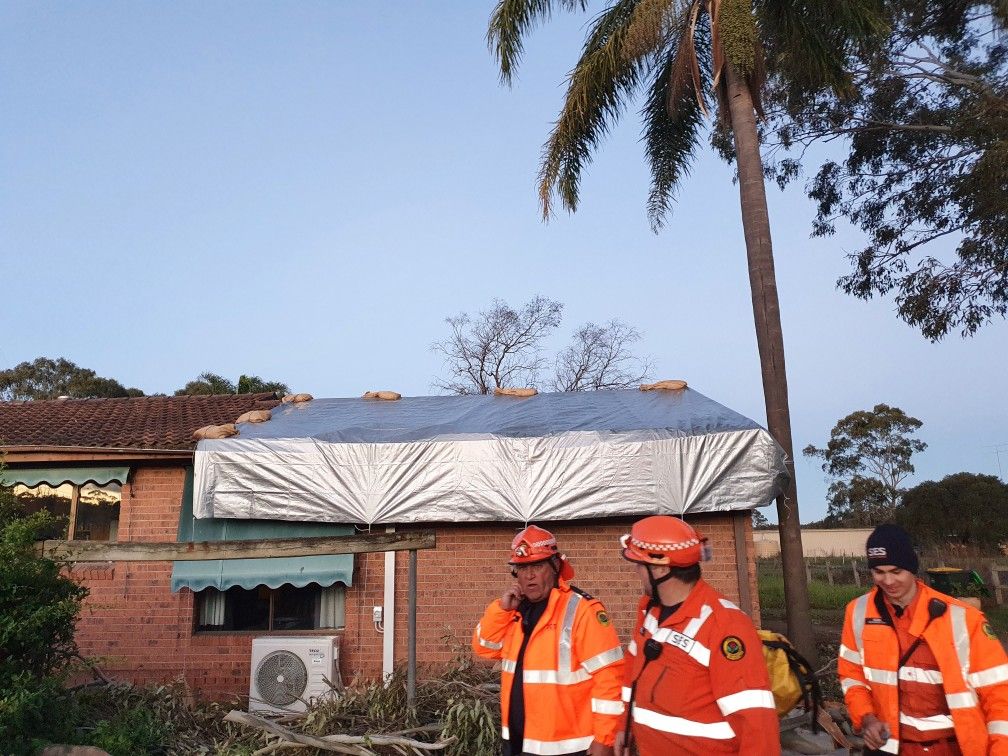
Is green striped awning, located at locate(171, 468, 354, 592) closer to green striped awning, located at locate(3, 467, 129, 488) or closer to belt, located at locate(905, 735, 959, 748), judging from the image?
green striped awning, located at locate(3, 467, 129, 488)

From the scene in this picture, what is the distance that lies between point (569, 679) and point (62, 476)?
302 inches

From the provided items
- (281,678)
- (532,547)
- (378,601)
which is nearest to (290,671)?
(281,678)

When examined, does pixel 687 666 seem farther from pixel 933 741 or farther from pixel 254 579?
pixel 254 579

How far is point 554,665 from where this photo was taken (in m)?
3.38

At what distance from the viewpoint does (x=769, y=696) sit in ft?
8.50

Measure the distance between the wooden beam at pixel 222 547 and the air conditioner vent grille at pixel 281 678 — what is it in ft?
6.86

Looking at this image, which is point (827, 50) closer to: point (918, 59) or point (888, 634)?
point (918, 59)

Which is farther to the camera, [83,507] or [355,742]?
[83,507]

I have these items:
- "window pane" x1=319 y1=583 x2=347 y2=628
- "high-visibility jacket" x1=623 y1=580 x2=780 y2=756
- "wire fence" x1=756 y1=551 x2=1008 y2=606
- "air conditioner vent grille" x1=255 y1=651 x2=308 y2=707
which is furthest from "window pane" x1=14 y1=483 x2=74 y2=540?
"wire fence" x1=756 y1=551 x2=1008 y2=606

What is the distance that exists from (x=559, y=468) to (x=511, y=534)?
3.50 ft

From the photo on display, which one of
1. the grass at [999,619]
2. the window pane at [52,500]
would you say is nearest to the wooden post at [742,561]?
the grass at [999,619]

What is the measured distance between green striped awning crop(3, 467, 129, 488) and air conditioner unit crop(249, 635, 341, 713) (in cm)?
266

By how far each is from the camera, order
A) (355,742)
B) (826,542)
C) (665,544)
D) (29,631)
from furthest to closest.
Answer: (826,542), (355,742), (29,631), (665,544)

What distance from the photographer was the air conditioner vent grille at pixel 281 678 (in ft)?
24.5
